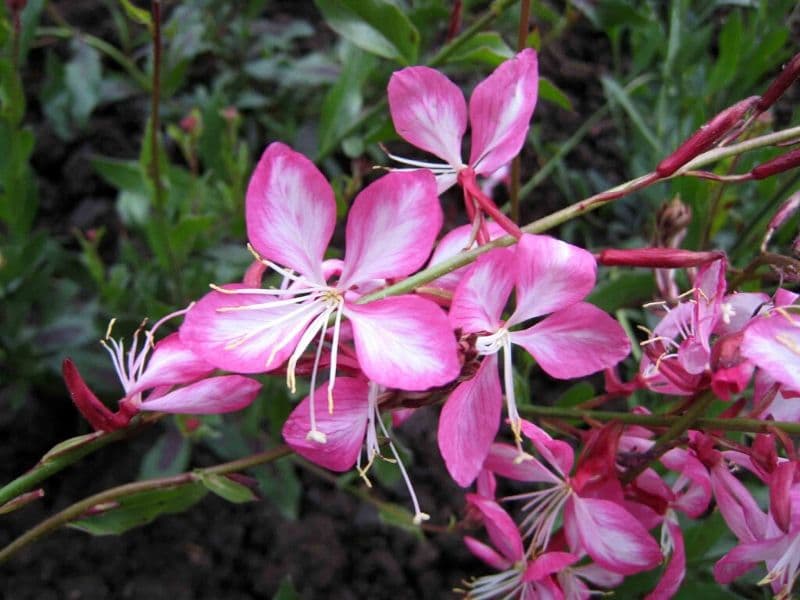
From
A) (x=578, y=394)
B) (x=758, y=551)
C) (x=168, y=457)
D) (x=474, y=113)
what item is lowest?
(x=168, y=457)

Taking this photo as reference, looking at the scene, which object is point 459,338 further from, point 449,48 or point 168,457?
point 168,457

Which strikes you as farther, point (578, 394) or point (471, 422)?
point (578, 394)

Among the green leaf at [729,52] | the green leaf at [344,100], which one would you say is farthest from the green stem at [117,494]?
the green leaf at [729,52]

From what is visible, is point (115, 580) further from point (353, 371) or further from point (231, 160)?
point (353, 371)

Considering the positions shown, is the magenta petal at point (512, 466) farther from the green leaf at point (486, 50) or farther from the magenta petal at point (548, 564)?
the green leaf at point (486, 50)

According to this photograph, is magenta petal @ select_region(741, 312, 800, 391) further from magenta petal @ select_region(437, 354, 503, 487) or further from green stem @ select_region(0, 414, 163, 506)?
green stem @ select_region(0, 414, 163, 506)

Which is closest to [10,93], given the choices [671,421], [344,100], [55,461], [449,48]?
[344,100]

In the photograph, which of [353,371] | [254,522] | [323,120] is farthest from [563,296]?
[254,522]
